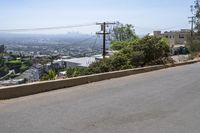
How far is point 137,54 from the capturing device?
2094 centimetres

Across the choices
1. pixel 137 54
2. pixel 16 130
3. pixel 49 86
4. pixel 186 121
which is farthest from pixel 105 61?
pixel 16 130

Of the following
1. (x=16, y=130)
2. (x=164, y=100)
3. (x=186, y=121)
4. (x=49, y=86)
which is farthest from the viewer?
(x=49, y=86)

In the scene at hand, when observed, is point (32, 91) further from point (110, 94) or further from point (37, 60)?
point (37, 60)

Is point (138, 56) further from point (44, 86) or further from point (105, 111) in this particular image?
point (105, 111)

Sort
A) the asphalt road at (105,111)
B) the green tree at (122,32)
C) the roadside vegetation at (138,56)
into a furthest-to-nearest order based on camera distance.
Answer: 1. the green tree at (122,32)
2. the roadside vegetation at (138,56)
3. the asphalt road at (105,111)

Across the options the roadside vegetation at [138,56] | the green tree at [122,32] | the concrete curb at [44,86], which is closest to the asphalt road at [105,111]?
the concrete curb at [44,86]

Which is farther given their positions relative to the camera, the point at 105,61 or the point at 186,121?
the point at 105,61

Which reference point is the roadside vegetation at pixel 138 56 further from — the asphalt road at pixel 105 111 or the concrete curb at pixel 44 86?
the asphalt road at pixel 105 111

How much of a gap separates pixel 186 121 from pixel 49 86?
15.4ft

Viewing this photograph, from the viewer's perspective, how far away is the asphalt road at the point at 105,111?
7.21 meters

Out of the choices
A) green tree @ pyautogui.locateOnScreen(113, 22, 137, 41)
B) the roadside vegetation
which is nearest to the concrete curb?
the roadside vegetation

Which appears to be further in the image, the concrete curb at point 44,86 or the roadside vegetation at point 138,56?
the roadside vegetation at point 138,56

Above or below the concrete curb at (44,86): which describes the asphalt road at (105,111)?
below

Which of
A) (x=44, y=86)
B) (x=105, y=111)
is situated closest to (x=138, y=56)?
(x=44, y=86)
